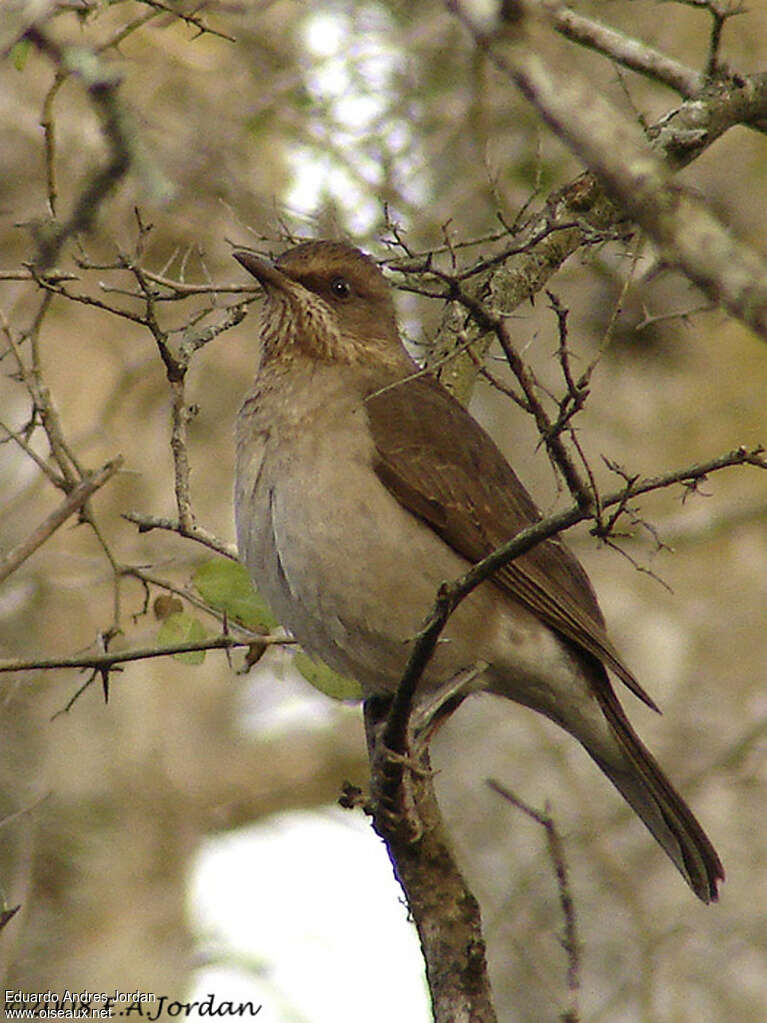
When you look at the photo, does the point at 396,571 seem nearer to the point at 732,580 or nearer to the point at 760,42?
the point at 732,580

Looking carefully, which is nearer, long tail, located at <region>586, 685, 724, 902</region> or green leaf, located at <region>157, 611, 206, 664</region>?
green leaf, located at <region>157, 611, 206, 664</region>

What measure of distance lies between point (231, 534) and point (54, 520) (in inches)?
229

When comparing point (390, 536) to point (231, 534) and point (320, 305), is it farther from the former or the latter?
point (231, 534)

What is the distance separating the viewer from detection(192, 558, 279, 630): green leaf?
4.67 meters

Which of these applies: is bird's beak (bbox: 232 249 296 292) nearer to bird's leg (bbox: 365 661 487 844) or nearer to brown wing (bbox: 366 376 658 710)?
brown wing (bbox: 366 376 658 710)

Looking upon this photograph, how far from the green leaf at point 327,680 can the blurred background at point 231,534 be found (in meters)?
1.70

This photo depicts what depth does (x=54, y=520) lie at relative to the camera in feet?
13.1

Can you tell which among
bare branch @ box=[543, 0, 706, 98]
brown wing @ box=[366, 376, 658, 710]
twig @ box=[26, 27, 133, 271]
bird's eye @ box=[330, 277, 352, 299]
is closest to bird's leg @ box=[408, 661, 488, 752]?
brown wing @ box=[366, 376, 658, 710]

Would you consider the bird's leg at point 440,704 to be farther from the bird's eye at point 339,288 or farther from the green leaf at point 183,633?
the bird's eye at point 339,288

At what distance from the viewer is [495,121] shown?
7.97m

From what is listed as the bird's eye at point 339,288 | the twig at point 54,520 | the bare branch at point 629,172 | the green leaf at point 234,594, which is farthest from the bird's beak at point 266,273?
the bare branch at point 629,172

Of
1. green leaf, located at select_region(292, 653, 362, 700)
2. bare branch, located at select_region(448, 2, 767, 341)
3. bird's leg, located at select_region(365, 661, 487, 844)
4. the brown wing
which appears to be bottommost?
bare branch, located at select_region(448, 2, 767, 341)

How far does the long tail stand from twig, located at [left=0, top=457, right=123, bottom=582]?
1.93 m

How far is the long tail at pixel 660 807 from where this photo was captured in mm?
4898
